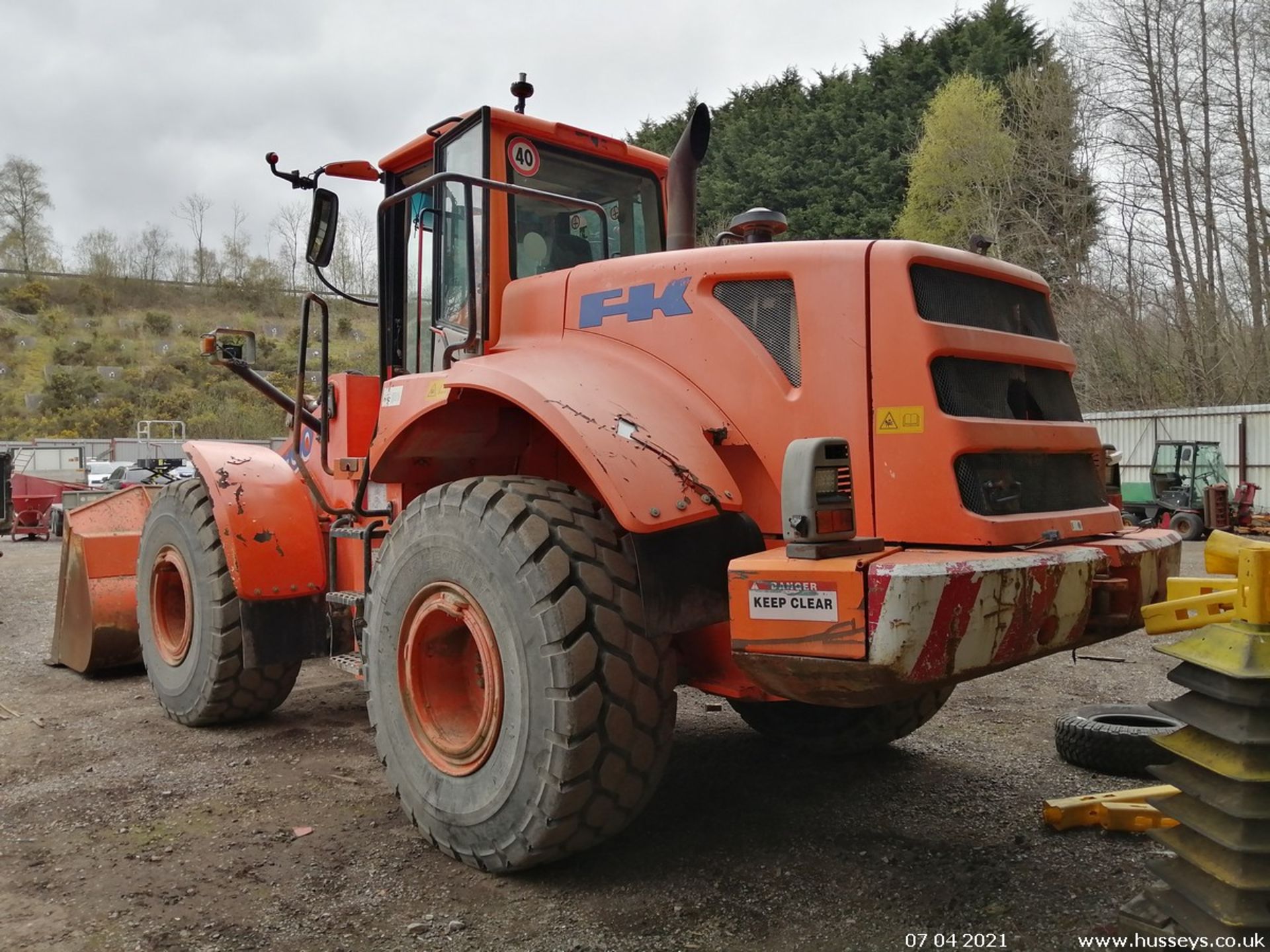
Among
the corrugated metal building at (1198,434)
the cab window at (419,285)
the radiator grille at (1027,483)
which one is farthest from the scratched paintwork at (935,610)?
the corrugated metal building at (1198,434)

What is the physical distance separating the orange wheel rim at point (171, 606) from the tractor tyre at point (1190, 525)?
57.0 ft

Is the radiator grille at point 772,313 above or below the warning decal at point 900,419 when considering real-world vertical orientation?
above

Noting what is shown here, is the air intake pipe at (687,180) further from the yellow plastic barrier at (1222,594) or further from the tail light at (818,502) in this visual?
the yellow plastic barrier at (1222,594)

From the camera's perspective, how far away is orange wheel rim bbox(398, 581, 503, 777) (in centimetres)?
325

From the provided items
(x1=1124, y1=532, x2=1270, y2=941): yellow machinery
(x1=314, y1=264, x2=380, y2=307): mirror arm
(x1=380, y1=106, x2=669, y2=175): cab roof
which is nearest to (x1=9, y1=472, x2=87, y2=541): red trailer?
(x1=314, y1=264, x2=380, y2=307): mirror arm

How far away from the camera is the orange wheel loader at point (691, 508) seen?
2715 mm

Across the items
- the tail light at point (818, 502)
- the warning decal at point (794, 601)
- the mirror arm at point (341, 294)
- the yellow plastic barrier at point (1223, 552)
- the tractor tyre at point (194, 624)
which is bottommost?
the tractor tyre at point (194, 624)

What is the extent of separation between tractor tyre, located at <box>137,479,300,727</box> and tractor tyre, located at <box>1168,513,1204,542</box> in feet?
57.0

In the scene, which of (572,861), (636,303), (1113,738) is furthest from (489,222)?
(1113,738)

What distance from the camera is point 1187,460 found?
19344 millimetres

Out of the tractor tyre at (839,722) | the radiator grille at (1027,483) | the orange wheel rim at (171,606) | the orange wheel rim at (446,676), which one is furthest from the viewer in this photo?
the orange wheel rim at (171,606)

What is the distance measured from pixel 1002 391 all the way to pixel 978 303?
30cm

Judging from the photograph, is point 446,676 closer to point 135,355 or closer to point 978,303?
point 978,303

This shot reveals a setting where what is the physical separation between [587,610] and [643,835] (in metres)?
1.02
